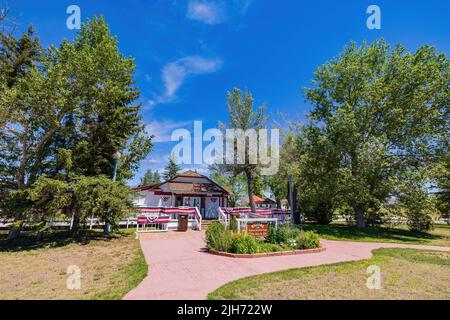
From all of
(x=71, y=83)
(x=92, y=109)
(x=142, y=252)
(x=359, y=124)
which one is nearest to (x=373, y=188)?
(x=359, y=124)

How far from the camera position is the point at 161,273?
6.36 meters

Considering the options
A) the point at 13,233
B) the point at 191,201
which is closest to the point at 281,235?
the point at 191,201

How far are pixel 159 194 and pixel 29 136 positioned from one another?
12391 millimetres

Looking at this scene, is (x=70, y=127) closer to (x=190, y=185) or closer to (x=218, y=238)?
(x=218, y=238)

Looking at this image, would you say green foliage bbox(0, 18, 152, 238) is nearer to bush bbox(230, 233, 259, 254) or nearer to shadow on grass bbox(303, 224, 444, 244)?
bush bbox(230, 233, 259, 254)

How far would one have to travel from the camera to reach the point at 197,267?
7.00 m

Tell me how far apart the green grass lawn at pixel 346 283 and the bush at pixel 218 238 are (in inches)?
119

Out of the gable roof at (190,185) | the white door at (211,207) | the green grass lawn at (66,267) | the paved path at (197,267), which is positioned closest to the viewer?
the paved path at (197,267)

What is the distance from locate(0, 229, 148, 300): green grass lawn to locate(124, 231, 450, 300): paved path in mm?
433

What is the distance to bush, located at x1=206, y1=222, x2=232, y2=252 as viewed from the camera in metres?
9.04

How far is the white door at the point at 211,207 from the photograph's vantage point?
24125mm

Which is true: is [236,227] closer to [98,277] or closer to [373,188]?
[98,277]

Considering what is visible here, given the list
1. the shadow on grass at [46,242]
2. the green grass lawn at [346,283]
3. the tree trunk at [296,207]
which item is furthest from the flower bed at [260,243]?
the tree trunk at [296,207]

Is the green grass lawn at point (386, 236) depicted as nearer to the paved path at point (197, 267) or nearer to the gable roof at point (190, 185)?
the paved path at point (197, 267)
